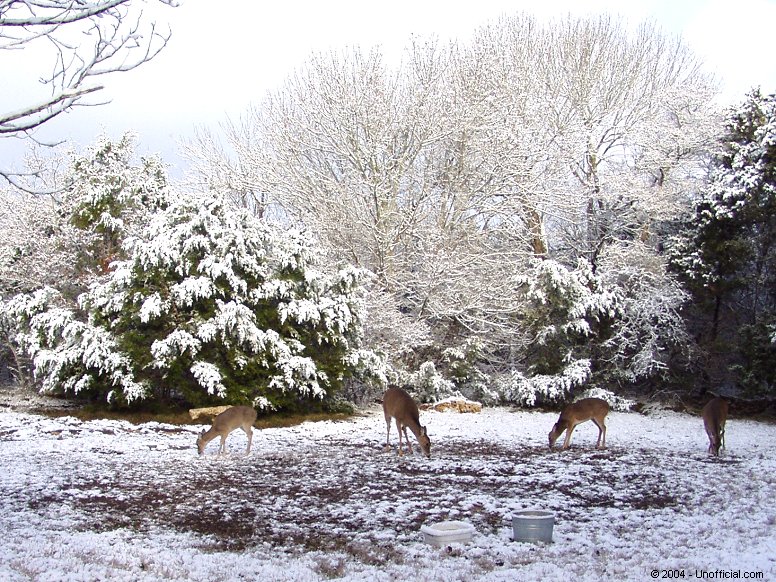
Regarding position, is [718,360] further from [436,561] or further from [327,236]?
[436,561]

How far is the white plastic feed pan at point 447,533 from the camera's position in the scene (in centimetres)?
585

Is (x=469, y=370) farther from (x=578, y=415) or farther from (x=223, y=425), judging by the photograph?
(x=223, y=425)

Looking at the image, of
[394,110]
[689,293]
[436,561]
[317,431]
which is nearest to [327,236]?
[394,110]

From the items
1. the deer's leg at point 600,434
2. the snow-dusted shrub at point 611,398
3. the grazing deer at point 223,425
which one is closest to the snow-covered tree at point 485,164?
the snow-dusted shrub at point 611,398

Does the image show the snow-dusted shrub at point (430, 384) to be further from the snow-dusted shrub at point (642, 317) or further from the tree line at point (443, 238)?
the snow-dusted shrub at point (642, 317)

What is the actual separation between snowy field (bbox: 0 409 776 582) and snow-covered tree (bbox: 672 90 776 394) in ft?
18.7

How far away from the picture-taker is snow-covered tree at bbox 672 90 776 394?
17.6m

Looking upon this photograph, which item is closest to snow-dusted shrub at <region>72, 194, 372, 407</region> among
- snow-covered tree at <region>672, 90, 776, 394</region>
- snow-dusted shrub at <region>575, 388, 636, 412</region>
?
snow-dusted shrub at <region>575, 388, 636, 412</region>

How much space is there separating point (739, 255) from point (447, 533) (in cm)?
1488

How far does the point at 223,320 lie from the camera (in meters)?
15.1

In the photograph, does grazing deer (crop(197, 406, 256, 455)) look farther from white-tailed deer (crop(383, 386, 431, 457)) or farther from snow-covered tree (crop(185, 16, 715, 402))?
snow-covered tree (crop(185, 16, 715, 402))

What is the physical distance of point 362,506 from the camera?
7477 millimetres

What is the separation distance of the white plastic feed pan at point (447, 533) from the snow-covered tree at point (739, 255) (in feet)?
44.1

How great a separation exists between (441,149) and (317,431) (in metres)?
10.8
